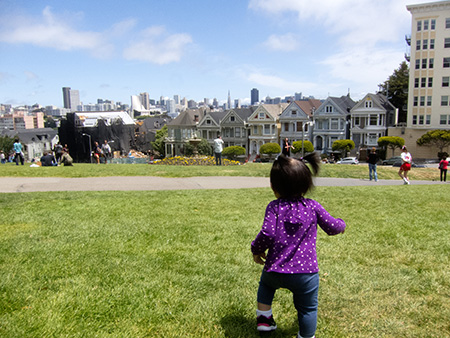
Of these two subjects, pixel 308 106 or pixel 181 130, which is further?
pixel 181 130

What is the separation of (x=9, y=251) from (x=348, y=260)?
186 inches

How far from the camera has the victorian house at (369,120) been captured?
57.9 m

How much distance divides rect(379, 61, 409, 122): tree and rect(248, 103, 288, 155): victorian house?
19.9m

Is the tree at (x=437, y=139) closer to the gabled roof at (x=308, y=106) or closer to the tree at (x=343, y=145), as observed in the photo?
the tree at (x=343, y=145)

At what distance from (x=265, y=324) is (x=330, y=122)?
61390 mm

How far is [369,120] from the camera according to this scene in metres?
58.4

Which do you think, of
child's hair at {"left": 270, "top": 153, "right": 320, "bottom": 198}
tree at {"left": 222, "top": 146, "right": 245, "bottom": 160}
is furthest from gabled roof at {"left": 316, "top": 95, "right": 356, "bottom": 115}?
child's hair at {"left": 270, "top": 153, "right": 320, "bottom": 198}

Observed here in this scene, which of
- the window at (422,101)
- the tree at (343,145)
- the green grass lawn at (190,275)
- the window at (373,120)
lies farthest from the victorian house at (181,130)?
the green grass lawn at (190,275)

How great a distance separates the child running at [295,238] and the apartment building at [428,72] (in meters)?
59.2

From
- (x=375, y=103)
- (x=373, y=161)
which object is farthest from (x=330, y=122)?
(x=373, y=161)

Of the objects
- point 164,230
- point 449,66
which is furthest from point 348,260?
point 449,66

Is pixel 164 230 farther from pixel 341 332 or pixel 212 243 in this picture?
pixel 341 332

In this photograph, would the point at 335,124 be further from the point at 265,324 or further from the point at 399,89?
the point at 265,324

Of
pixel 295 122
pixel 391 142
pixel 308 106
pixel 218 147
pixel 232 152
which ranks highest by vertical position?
pixel 308 106
